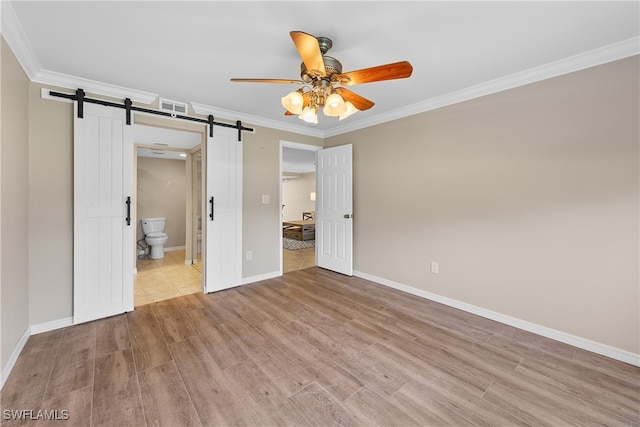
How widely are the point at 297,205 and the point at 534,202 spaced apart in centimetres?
841

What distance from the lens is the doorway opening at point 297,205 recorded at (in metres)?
4.76

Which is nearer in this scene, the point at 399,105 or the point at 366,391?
the point at 366,391

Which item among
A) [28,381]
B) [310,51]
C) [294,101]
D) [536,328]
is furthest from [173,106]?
[536,328]

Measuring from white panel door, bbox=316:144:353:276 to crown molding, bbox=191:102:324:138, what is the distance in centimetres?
39

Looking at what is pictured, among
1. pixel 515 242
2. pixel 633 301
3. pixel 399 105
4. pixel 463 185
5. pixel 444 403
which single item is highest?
pixel 399 105

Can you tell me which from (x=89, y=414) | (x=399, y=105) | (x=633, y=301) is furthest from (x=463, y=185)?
(x=89, y=414)

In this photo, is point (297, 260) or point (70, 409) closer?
point (70, 409)

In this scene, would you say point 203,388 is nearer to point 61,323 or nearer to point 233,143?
point 61,323

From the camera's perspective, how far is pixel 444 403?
159 cm

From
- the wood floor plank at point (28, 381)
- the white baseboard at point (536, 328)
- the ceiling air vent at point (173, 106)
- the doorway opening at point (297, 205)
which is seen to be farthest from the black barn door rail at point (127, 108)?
the white baseboard at point (536, 328)

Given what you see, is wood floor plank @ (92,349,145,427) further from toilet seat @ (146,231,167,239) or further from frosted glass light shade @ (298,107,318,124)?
toilet seat @ (146,231,167,239)

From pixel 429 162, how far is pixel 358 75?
1.79 metres

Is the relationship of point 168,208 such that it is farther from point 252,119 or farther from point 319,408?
point 319,408

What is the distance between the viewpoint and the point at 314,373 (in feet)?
6.08
